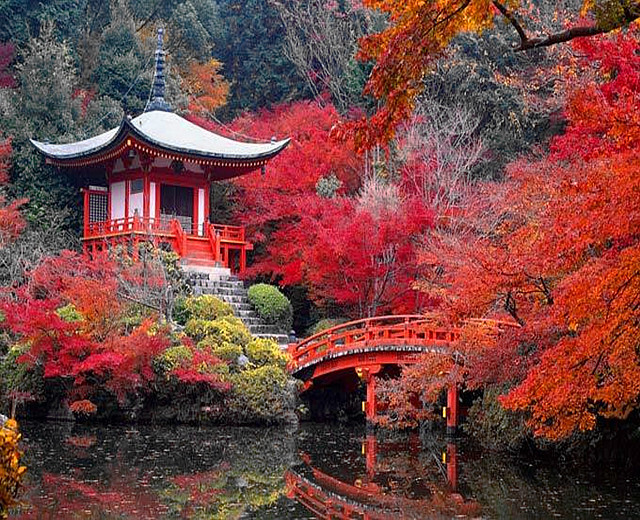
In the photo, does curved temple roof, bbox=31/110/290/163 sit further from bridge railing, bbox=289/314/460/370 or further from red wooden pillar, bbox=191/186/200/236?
bridge railing, bbox=289/314/460/370

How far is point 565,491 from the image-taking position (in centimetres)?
1269

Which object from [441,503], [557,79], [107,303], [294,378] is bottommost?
[441,503]

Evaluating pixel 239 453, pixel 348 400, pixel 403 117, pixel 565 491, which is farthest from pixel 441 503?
pixel 348 400

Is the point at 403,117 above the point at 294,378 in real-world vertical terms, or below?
above

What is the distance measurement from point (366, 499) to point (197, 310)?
9.91m

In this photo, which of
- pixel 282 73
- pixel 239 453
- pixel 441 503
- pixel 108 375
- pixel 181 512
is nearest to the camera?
pixel 181 512

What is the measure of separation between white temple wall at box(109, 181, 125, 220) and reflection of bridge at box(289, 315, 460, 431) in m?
8.20

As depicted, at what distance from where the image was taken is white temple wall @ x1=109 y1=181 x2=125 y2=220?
26.5m

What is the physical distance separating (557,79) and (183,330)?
38.7ft

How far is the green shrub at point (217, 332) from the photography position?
20031 millimetres

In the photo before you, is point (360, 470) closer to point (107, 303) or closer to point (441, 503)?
point (441, 503)

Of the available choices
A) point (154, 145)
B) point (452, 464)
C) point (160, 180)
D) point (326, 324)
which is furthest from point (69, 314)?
point (452, 464)

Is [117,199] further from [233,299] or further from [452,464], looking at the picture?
[452,464]

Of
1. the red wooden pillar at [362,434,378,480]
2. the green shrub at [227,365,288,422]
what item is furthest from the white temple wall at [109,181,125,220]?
the red wooden pillar at [362,434,378,480]
